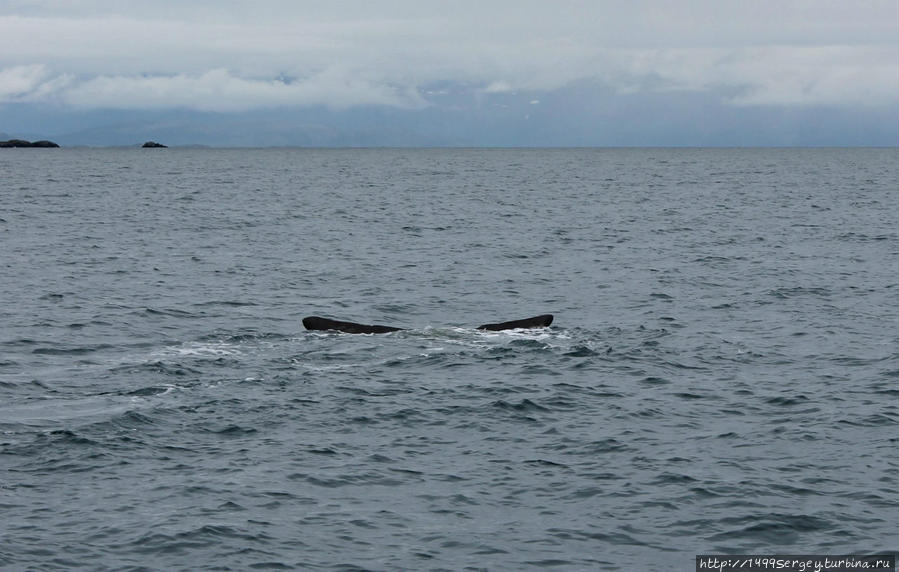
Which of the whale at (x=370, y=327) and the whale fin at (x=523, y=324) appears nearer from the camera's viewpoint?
the whale at (x=370, y=327)

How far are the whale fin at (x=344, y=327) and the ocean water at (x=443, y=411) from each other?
52 centimetres

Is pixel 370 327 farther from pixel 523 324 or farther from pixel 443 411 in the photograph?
pixel 443 411

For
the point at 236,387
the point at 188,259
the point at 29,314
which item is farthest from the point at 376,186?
the point at 236,387

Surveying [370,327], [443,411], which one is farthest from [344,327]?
[443,411]

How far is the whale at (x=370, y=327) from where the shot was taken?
35688 millimetres

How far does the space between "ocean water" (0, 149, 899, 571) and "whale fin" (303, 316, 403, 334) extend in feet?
1.70

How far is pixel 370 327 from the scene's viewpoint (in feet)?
117

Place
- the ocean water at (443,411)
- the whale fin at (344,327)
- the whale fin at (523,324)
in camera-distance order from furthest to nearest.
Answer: the whale fin at (523,324) < the whale fin at (344,327) < the ocean water at (443,411)

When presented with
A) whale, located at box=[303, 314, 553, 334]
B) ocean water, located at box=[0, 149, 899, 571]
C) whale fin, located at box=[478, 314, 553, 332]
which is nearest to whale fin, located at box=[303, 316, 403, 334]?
whale, located at box=[303, 314, 553, 334]

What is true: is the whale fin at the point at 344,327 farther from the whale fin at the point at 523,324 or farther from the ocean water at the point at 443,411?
the whale fin at the point at 523,324

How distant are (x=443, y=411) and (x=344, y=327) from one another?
9.84m

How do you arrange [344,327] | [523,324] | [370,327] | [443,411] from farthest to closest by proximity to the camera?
[523,324]
[344,327]
[370,327]
[443,411]

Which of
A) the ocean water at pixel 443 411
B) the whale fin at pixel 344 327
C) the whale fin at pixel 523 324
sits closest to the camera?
the ocean water at pixel 443 411

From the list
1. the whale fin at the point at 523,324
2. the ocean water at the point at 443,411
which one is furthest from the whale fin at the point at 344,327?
the whale fin at the point at 523,324
